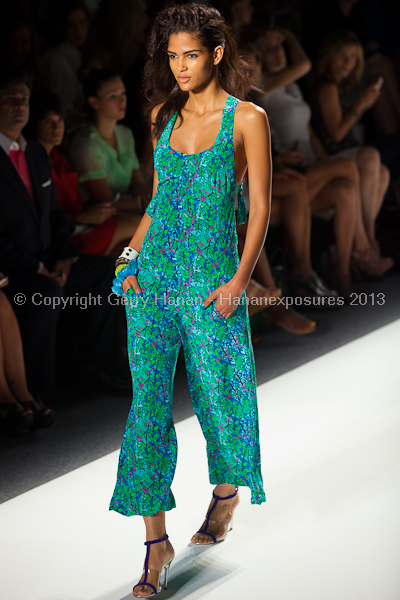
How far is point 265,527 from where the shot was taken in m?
2.03

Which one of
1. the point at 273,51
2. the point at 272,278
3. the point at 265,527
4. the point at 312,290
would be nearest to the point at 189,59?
the point at 265,527

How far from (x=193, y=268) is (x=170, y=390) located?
0.30m

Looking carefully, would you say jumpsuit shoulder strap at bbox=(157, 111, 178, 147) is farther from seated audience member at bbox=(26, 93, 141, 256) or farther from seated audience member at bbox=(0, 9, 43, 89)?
seated audience member at bbox=(0, 9, 43, 89)

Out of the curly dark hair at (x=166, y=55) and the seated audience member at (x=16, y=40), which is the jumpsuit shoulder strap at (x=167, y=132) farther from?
the seated audience member at (x=16, y=40)

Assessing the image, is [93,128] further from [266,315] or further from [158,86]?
[158,86]

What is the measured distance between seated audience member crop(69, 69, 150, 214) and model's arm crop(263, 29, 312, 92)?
1.14 m

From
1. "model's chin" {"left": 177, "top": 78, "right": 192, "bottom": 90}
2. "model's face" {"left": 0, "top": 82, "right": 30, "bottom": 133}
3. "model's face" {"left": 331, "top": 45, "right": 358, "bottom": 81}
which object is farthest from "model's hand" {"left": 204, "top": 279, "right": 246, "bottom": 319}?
"model's face" {"left": 331, "top": 45, "right": 358, "bottom": 81}

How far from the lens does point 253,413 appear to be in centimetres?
183

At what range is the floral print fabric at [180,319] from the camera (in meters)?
1.75

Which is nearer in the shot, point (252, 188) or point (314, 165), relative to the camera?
point (252, 188)

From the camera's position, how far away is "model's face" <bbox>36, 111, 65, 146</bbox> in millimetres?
3395

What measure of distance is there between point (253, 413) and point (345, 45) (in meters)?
3.77

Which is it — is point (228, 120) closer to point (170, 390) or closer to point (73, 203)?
point (170, 390)

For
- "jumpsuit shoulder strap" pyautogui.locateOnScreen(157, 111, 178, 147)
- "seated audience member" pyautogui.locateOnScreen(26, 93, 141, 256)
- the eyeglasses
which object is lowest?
"seated audience member" pyautogui.locateOnScreen(26, 93, 141, 256)
